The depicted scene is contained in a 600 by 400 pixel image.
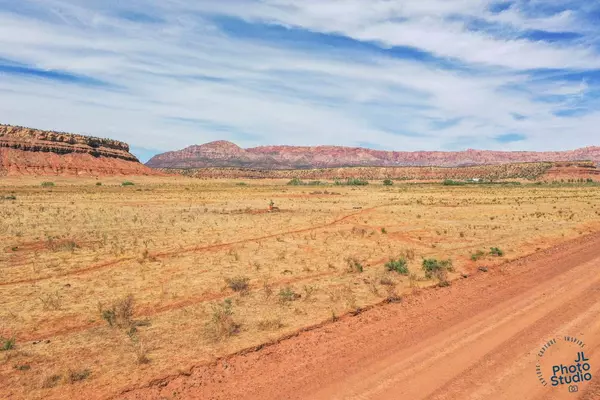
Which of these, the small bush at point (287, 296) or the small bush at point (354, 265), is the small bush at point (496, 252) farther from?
the small bush at point (287, 296)

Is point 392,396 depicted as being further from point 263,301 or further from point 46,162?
point 46,162

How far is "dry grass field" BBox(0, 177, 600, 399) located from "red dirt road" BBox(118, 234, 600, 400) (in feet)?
1.97

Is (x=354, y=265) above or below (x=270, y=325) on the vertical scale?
above

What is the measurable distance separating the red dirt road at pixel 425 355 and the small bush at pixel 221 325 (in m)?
1.09

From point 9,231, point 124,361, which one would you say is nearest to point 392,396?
point 124,361

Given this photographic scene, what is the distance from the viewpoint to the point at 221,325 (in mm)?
9344

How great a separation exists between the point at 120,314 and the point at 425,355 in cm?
739

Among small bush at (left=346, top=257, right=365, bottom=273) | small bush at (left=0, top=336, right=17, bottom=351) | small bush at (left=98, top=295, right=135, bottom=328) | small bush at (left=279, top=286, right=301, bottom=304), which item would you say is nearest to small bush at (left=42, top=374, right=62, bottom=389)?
small bush at (left=0, top=336, right=17, bottom=351)

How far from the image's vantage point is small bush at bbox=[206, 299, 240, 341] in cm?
901

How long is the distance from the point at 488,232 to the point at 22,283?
76.3 feet

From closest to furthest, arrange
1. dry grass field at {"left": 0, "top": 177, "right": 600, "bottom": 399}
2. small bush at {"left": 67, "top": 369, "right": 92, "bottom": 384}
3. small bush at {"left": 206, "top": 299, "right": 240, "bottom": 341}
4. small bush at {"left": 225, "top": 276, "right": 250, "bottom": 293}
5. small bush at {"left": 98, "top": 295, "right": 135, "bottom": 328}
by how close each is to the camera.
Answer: small bush at {"left": 67, "top": 369, "right": 92, "bottom": 384} < dry grass field at {"left": 0, "top": 177, "right": 600, "bottom": 399} < small bush at {"left": 206, "top": 299, "right": 240, "bottom": 341} < small bush at {"left": 98, "top": 295, "right": 135, "bottom": 328} < small bush at {"left": 225, "top": 276, "right": 250, "bottom": 293}

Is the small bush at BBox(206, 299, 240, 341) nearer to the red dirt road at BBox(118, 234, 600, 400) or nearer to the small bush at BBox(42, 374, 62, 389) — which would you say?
the red dirt road at BBox(118, 234, 600, 400)

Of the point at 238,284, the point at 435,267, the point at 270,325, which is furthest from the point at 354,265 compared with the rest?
the point at 270,325

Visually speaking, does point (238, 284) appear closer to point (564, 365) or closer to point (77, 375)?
point (77, 375)
